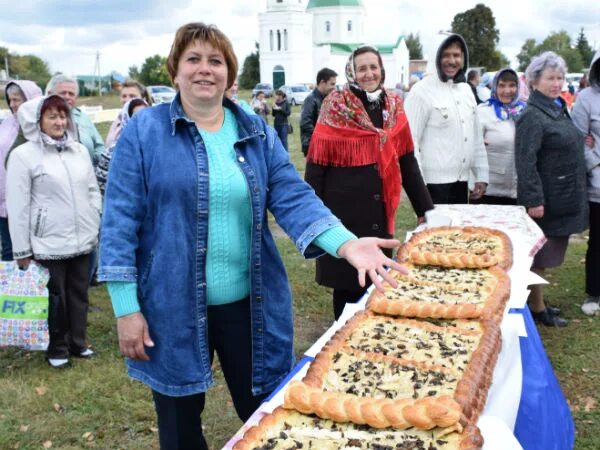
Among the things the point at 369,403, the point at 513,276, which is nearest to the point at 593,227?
the point at 513,276

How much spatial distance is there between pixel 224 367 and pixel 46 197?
7.62 feet

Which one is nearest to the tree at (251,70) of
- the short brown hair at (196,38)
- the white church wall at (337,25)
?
the white church wall at (337,25)

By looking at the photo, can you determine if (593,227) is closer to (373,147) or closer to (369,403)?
(373,147)

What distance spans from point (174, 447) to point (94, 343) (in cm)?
276

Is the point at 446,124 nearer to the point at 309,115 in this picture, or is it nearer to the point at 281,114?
the point at 309,115

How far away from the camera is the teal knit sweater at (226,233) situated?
6.95 ft

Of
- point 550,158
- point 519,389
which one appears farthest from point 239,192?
point 550,158

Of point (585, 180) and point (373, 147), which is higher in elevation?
point (373, 147)

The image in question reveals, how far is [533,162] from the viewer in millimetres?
4488

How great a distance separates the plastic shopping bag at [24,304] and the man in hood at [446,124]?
2.90 meters

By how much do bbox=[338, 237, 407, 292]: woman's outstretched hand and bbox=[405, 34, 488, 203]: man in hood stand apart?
2.75 meters

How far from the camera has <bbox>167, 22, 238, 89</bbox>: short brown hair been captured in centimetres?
211

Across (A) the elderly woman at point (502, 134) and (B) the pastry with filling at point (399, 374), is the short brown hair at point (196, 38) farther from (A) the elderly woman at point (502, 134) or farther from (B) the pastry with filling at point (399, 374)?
(A) the elderly woman at point (502, 134)

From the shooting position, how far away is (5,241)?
16.5ft
